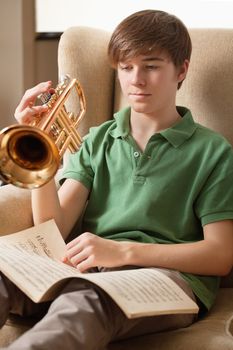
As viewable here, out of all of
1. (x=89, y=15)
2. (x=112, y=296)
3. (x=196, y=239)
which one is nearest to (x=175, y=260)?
(x=196, y=239)

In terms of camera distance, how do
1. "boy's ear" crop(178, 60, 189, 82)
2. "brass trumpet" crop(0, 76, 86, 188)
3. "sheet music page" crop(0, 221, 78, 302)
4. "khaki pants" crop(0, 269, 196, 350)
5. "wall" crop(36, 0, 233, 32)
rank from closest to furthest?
"khaki pants" crop(0, 269, 196, 350)
"sheet music page" crop(0, 221, 78, 302)
"brass trumpet" crop(0, 76, 86, 188)
"boy's ear" crop(178, 60, 189, 82)
"wall" crop(36, 0, 233, 32)

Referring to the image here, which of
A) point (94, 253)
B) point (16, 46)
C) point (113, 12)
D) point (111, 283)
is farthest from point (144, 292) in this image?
point (16, 46)

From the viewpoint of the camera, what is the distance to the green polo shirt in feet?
4.96

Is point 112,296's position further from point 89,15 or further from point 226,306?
point 89,15

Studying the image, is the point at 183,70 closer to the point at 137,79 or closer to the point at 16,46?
the point at 137,79

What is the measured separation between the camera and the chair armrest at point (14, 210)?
154 cm

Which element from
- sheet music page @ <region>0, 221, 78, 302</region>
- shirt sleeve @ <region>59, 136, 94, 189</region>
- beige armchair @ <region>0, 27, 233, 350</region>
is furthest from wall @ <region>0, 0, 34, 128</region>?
sheet music page @ <region>0, 221, 78, 302</region>

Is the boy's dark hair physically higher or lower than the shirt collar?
higher

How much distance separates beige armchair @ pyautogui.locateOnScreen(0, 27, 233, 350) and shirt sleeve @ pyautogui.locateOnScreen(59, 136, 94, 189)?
0.40ft

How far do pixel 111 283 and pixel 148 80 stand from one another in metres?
0.54

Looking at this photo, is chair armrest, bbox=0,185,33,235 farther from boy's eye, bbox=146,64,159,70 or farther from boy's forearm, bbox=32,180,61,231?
boy's eye, bbox=146,64,159,70

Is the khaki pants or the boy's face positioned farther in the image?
the boy's face

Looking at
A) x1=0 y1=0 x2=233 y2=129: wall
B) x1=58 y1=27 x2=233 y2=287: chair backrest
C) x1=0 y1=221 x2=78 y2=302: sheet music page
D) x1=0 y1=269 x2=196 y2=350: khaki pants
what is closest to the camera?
x1=0 y1=269 x2=196 y2=350: khaki pants

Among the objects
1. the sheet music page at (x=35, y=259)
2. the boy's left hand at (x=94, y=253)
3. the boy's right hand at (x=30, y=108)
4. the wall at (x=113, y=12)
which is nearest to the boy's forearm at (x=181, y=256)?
the boy's left hand at (x=94, y=253)
